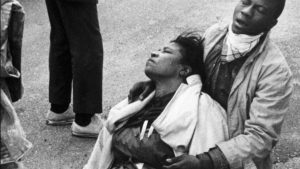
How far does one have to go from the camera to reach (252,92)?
294 centimetres

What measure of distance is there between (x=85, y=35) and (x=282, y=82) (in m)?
1.61

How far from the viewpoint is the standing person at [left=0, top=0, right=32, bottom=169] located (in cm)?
237

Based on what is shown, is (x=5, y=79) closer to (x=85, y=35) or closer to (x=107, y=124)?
(x=107, y=124)

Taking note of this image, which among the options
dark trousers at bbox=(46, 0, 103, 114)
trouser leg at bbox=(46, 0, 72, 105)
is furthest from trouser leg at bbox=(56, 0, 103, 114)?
trouser leg at bbox=(46, 0, 72, 105)

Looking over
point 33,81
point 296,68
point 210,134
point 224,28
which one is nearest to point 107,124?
point 210,134

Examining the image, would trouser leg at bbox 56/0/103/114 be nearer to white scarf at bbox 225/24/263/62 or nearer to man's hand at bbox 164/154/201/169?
white scarf at bbox 225/24/263/62

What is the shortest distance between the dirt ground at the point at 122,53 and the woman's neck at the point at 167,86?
1.18m

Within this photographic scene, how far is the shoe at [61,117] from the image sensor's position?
179 inches

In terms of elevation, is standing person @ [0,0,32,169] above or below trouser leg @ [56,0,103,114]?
above

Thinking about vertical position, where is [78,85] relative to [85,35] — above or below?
below

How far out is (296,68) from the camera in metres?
5.25

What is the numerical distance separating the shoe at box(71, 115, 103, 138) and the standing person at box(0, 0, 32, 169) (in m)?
1.74

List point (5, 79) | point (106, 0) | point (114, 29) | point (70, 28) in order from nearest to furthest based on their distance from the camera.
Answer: point (5, 79)
point (70, 28)
point (114, 29)
point (106, 0)

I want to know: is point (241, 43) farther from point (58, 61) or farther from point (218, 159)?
point (58, 61)
